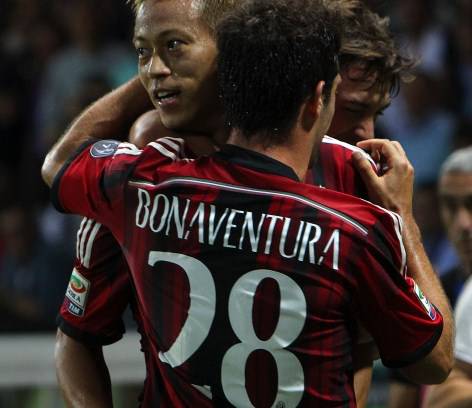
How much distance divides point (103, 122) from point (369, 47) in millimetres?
606

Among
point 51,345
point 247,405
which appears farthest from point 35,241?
point 247,405

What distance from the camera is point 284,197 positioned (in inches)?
80.0

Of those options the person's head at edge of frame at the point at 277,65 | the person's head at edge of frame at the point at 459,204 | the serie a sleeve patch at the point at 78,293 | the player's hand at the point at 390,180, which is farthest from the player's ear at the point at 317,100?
the person's head at edge of frame at the point at 459,204

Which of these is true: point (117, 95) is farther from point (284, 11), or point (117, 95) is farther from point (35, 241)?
point (35, 241)

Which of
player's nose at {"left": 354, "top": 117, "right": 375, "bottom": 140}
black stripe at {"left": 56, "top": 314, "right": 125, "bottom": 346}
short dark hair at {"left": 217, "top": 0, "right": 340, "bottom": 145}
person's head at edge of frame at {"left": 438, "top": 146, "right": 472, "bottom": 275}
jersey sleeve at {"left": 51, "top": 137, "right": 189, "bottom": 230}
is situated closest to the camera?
short dark hair at {"left": 217, "top": 0, "right": 340, "bottom": 145}

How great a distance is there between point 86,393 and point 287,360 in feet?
1.78

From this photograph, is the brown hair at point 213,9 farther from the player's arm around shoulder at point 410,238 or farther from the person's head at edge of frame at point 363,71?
the player's arm around shoulder at point 410,238

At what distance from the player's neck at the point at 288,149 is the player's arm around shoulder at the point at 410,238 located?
0.19 meters

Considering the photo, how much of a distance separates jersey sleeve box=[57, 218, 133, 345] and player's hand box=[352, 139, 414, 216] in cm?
53

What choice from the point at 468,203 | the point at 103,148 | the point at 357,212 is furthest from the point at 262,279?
the point at 468,203

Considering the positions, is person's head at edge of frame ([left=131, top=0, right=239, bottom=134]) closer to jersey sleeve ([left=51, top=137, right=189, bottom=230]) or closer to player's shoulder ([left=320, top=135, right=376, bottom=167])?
jersey sleeve ([left=51, top=137, right=189, bottom=230])

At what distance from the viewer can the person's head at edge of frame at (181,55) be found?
2166 millimetres

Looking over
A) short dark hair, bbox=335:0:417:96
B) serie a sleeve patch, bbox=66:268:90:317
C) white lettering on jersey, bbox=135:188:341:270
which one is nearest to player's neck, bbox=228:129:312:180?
white lettering on jersey, bbox=135:188:341:270

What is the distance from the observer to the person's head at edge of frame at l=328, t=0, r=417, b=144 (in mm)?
2398
